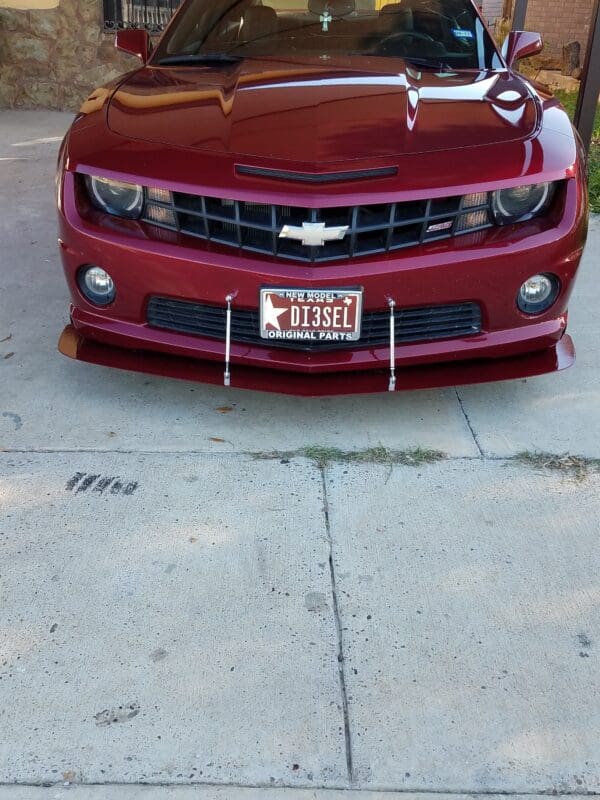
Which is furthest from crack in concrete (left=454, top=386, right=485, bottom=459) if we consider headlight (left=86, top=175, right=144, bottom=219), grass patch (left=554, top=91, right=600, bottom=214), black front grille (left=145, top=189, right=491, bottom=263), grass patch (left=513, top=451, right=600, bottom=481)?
grass patch (left=554, top=91, right=600, bottom=214)

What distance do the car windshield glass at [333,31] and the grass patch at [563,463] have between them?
186 cm

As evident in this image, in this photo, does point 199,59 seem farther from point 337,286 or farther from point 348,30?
point 337,286

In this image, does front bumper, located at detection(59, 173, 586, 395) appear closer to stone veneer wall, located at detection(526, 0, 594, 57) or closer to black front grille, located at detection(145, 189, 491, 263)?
black front grille, located at detection(145, 189, 491, 263)

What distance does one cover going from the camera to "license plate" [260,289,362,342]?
8.73ft

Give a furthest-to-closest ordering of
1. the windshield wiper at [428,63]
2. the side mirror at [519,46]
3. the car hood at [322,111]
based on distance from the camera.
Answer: the side mirror at [519,46] < the windshield wiper at [428,63] < the car hood at [322,111]

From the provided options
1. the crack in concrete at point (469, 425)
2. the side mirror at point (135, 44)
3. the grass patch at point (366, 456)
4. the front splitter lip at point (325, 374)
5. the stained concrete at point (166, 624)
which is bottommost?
the crack in concrete at point (469, 425)

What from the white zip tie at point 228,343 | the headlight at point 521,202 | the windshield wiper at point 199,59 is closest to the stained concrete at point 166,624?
the white zip tie at point 228,343

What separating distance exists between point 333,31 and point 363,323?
73.1 inches

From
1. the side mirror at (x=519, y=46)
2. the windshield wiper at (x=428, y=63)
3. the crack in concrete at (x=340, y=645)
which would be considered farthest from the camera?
the side mirror at (x=519, y=46)

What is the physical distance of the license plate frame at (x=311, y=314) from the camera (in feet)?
8.72

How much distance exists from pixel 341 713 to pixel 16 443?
61.5 inches

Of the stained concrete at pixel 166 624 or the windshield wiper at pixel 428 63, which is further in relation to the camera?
the windshield wiper at pixel 428 63

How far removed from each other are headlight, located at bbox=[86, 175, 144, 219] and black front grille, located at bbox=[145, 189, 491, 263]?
2.3 inches

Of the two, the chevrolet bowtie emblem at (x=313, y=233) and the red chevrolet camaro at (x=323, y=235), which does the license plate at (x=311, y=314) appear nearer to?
the red chevrolet camaro at (x=323, y=235)
